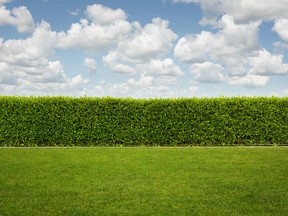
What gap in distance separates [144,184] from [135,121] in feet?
37.0

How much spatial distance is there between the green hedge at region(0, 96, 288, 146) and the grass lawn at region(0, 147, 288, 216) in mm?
5158

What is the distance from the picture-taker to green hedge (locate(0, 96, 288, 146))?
2177cm

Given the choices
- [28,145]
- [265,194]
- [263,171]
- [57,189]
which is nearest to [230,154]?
[263,171]

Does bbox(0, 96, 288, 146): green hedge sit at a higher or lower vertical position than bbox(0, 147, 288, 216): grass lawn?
higher

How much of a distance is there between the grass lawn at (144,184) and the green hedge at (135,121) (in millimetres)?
5158

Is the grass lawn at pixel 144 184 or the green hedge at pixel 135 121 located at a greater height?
the green hedge at pixel 135 121

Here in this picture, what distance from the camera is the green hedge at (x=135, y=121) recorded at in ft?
71.4

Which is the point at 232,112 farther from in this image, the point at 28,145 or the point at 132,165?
the point at 28,145

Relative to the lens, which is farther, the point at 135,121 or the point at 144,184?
the point at 135,121

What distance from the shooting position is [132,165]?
13758mm

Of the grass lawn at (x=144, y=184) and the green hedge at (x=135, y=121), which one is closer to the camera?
the grass lawn at (x=144, y=184)

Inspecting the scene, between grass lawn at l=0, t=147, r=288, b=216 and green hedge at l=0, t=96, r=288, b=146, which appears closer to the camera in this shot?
grass lawn at l=0, t=147, r=288, b=216

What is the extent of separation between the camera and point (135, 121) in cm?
2178

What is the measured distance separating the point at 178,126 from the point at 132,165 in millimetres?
8429
